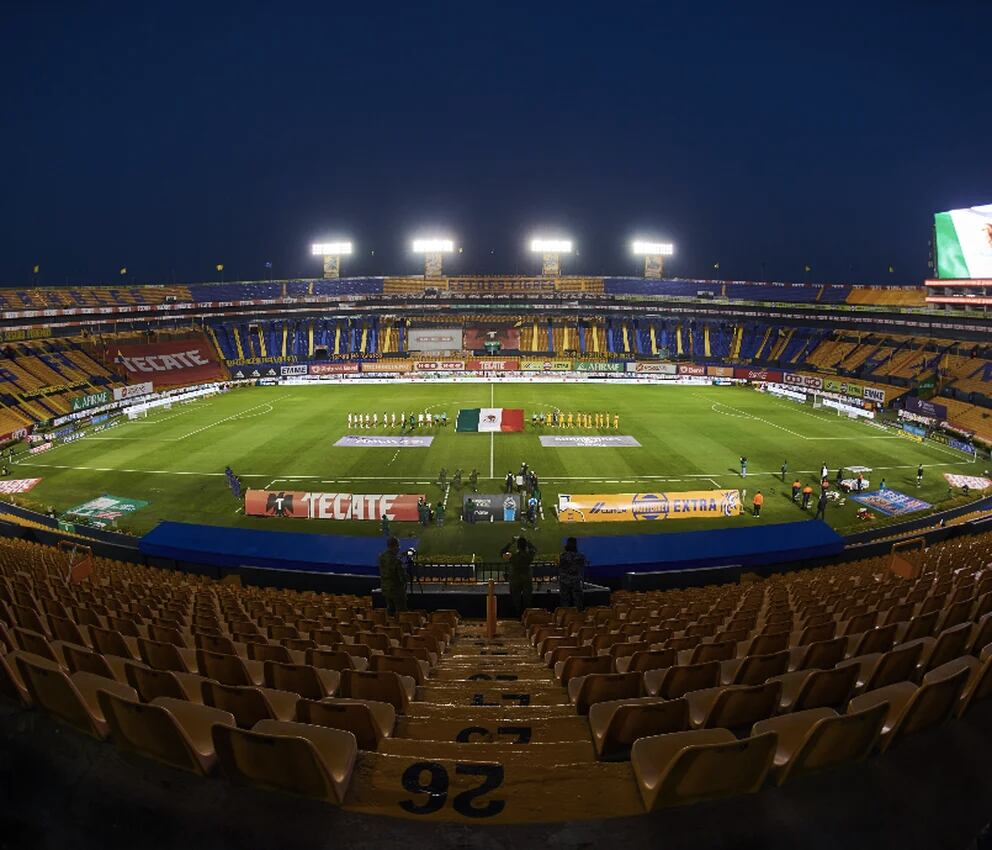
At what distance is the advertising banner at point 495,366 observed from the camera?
77875 mm

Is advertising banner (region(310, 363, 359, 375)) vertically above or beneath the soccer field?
above

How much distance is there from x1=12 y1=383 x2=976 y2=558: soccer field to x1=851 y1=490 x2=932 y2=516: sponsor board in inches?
39.5

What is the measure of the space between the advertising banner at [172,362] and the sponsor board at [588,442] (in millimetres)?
49572

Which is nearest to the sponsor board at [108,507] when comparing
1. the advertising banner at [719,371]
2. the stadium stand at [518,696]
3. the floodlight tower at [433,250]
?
the stadium stand at [518,696]

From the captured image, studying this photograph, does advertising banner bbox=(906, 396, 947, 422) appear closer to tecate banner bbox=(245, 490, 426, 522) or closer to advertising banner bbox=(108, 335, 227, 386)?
tecate banner bbox=(245, 490, 426, 522)

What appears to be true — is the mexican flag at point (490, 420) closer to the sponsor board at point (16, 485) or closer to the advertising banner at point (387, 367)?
the sponsor board at point (16, 485)

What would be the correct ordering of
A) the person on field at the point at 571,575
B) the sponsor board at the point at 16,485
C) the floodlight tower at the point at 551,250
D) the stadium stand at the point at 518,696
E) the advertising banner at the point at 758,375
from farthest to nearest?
the floodlight tower at the point at 551,250, the advertising banner at the point at 758,375, the sponsor board at the point at 16,485, the person on field at the point at 571,575, the stadium stand at the point at 518,696

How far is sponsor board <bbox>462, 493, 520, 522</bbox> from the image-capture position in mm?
27875

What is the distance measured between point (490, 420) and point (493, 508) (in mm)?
16264

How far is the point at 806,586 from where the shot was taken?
13.8 metres

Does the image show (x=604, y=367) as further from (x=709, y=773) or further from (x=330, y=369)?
(x=709, y=773)

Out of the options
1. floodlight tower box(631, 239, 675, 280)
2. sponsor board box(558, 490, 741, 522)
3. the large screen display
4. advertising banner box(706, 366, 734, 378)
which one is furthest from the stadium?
floodlight tower box(631, 239, 675, 280)

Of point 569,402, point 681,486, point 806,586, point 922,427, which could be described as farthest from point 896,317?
point 806,586

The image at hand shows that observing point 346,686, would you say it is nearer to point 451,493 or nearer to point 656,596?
point 656,596
